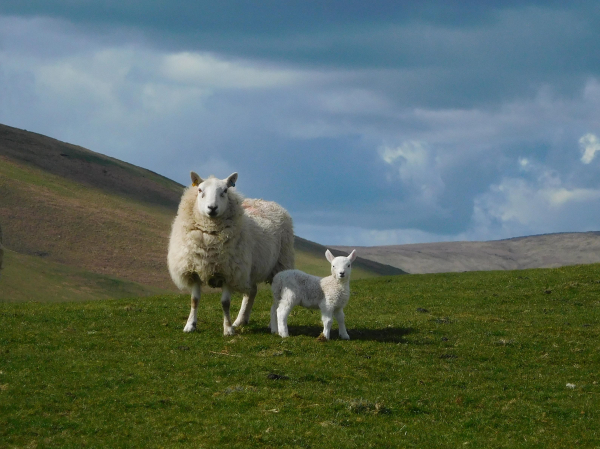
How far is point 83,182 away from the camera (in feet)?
429

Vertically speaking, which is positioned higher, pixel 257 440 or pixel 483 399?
pixel 483 399

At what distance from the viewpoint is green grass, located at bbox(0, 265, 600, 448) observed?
39.7 feet

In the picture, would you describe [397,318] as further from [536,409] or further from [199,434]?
[199,434]

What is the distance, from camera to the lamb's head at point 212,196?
17.9 m

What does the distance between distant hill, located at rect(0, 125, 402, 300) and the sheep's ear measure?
59.7 meters

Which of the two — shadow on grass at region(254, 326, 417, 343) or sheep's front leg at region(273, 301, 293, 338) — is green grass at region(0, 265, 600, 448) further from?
sheep's front leg at region(273, 301, 293, 338)

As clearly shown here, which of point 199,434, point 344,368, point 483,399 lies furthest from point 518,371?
point 199,434

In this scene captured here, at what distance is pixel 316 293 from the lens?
1784 cm

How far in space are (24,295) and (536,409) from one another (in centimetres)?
7016

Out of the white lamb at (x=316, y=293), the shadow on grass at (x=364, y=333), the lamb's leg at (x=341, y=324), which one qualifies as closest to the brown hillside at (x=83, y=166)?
the shadow on grass at (x=364, y=333)

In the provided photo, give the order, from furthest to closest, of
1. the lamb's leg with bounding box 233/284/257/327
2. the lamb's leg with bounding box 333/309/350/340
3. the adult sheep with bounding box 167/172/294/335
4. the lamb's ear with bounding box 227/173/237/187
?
the lamb's leg with bounding box 233/284/257/327, the lamb's ear with bounding box 227/173/237/187, the adult sheep with bounding box 167/172/294/335, the lamb's leg with bounding box 333/309/350/340

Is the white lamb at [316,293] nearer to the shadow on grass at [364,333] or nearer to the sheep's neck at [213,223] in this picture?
the shadow on grass at [364,333]

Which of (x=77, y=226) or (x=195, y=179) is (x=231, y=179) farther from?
(x=77, y=226)

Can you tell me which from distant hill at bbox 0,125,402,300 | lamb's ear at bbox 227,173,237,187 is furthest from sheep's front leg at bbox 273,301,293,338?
distant hill at bbox 0,125,402,300
